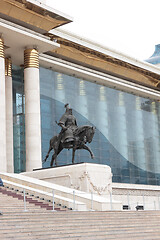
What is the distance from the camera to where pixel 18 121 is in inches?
1292

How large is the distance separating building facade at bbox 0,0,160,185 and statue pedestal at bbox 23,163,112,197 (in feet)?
15.2

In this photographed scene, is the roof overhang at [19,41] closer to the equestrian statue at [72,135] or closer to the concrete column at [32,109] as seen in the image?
the concrete column at [32,109]

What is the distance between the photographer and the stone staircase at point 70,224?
522 inches

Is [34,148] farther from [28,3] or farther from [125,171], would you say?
[125,171]

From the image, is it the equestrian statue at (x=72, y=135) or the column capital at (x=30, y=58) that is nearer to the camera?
the equestrian statue at (x=72, y=135)

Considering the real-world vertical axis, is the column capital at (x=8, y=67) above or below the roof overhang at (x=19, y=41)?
below

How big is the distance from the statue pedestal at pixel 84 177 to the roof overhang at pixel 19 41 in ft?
31.0

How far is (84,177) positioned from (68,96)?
13.6 m

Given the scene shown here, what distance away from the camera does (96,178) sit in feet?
78.2

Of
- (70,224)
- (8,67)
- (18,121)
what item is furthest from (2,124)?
(70,224)

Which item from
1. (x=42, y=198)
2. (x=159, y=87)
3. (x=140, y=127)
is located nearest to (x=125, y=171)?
(x=140, y=127)

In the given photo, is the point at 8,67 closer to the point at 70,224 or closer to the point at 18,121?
the point at 18,121

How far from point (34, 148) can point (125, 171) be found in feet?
38.6

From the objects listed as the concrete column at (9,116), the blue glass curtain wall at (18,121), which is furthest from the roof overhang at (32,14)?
the blue glass curtain wall at (18,121)
